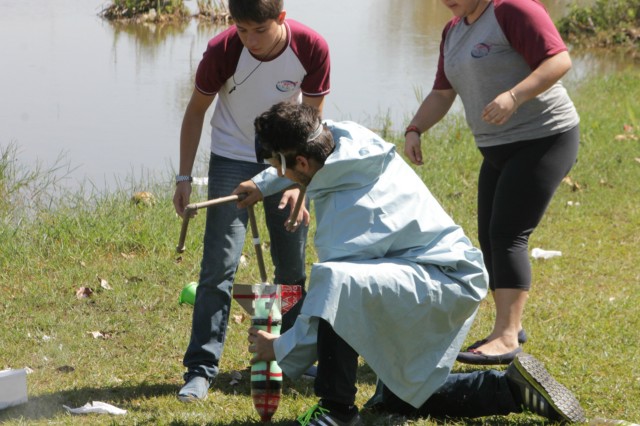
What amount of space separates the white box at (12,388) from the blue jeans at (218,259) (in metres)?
0.67

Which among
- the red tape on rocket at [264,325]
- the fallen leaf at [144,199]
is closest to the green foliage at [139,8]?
the fallen leaf at [144,199]

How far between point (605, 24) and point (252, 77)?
15.3 m

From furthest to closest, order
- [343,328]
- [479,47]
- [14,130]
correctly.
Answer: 1. [14,130]
2. [479,47]
3. [343,328]

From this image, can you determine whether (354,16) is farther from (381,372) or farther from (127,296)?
(381,372)

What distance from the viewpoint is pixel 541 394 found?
375 cm

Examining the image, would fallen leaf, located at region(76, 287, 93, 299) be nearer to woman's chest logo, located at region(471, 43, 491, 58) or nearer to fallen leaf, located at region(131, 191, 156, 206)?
fallen leaf, located at region(131, 191, 156, 206)

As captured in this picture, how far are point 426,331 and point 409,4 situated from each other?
19531 millimetres

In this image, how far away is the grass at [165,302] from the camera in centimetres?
425

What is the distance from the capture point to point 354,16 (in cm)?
1997

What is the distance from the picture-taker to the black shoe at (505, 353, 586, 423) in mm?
3758

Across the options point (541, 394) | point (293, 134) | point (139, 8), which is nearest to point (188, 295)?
point (293, 134)

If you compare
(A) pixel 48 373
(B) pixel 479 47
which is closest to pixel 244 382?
(A) pixel 48 373

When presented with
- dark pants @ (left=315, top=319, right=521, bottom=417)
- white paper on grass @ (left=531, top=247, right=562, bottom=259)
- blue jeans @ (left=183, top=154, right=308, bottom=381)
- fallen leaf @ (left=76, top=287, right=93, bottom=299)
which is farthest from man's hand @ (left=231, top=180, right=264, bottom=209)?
white paper on grass @ (left=531, top=247, right=562, bottom=259)

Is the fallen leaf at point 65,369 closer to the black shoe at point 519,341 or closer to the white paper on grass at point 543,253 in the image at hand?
the black shoe at point 519,341
